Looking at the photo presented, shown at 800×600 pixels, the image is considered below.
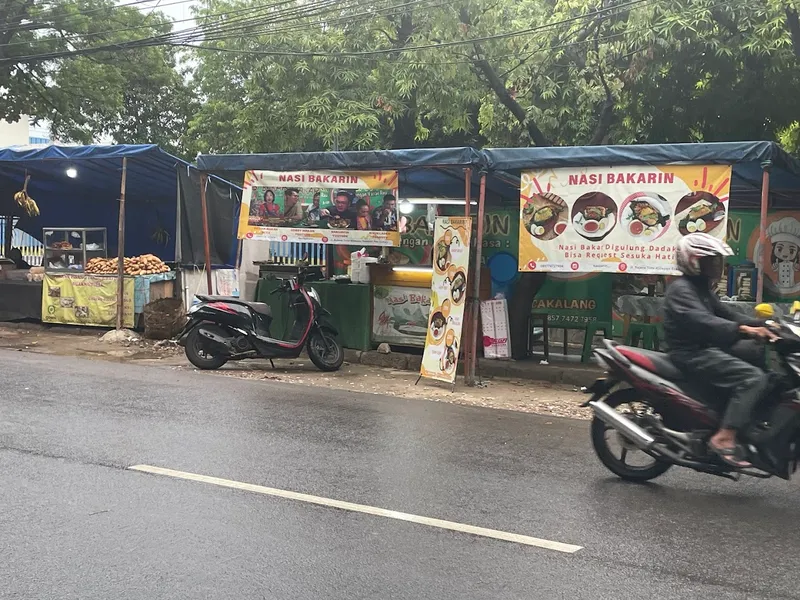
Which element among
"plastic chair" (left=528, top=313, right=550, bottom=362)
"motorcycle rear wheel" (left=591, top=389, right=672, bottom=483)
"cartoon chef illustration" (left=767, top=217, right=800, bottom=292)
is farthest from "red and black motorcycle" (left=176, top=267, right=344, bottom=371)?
"cartoon chef illustration" (left=767, top=217, right=800, bottom=292)

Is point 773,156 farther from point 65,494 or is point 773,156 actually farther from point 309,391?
point 65,494

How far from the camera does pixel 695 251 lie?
16.3 ft

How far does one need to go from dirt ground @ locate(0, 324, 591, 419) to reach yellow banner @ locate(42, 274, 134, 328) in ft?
1.40

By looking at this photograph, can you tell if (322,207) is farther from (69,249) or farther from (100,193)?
(100,193)

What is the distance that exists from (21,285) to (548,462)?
1170 centimetres

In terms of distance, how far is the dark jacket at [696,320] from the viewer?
4.81 m

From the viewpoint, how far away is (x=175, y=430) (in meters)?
6.41

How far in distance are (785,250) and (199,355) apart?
8.56 m

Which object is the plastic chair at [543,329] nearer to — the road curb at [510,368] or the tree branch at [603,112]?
the road curb at [510,368]

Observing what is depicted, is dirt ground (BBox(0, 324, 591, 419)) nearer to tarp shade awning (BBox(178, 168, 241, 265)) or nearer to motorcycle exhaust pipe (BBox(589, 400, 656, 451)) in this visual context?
tarp shade awning (BBox(178, 168, 241, 265))

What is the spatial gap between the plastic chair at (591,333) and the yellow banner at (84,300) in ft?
24.8

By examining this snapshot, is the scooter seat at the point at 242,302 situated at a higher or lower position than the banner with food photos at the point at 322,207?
lower

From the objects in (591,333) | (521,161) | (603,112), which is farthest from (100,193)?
(591,333)

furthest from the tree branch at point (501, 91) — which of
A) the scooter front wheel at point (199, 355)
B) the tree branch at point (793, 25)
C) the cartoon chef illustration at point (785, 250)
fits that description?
the scooter front wheel at point (199, 355)
